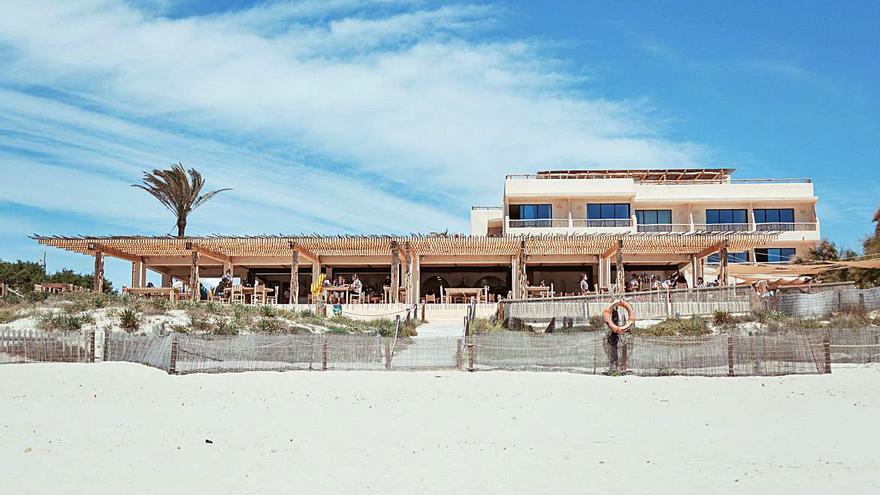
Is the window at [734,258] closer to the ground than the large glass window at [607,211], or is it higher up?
closer to the ground

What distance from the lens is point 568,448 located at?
29.1ft

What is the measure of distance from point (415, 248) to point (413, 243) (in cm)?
102

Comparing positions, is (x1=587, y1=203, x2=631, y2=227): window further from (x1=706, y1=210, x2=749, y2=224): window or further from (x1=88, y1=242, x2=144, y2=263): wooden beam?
(x1=88, y1=242, x2=144, y2=263): wooden beam

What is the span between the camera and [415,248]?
31.5 metres

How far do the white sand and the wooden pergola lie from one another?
48.3ft

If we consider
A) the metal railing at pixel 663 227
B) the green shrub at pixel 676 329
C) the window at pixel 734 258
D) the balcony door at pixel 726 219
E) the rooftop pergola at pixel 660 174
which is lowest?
the green shrub at pixel 676 329

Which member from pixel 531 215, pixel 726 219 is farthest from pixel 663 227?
pixel 531 215

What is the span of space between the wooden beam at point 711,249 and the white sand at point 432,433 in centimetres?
1528

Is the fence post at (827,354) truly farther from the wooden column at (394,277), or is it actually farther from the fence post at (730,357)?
the wooden column at (394,277)

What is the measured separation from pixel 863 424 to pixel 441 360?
24.6 feet

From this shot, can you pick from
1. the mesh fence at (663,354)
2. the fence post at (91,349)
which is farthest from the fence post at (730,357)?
the fence post at (91,349)

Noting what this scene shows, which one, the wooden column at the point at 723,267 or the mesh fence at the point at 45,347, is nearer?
the mesh fence at the point at 45,347

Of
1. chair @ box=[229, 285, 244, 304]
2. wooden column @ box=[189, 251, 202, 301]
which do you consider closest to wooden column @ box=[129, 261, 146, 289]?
wooden column @ box=[189, 251, 202, 301]

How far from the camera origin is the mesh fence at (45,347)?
16.1 metres
